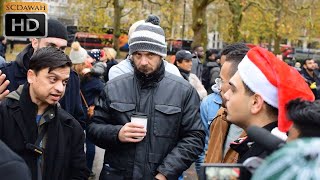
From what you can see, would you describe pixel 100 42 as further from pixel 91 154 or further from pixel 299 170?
pixel 299 170

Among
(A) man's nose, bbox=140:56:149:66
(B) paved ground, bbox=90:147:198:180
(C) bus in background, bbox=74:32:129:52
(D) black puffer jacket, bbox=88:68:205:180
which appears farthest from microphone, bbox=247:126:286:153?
(C) bus in background, bbox=74:32:129:52

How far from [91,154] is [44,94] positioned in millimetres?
3692

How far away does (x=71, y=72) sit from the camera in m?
4.29

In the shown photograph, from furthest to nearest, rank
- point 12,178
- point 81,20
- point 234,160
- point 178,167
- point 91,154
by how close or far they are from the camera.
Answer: point 81,20 → point 91,154 → point 178,167 → point 234,160 → point 12,178

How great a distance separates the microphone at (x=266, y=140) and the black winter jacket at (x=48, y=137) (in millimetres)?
1924

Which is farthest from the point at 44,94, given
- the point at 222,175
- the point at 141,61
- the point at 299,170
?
the point at 299,170

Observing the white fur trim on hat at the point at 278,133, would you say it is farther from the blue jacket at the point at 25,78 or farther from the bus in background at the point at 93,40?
the bus in background at the point at 93,40

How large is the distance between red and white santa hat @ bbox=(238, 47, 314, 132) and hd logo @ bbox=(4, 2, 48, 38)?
7.63ft

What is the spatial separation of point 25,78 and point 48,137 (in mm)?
966

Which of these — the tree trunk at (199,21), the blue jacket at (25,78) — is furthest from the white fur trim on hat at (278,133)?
the tree trunk at (199,21)

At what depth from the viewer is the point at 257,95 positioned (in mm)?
2430

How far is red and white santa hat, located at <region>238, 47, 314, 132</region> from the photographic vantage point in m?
2.26

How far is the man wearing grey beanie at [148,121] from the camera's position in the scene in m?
3.41

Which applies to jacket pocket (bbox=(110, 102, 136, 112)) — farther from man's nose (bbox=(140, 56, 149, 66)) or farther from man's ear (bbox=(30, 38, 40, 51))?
man's ear (bbox=(30, 38, 40, 51))
